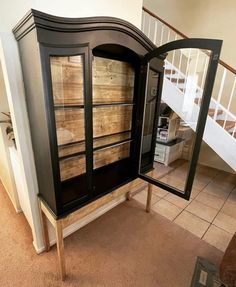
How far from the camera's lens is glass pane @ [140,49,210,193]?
1.93 m

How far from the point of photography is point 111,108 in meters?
1.86

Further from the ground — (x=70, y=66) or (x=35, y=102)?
(x=70, y=66)

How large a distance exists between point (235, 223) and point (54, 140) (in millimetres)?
2464

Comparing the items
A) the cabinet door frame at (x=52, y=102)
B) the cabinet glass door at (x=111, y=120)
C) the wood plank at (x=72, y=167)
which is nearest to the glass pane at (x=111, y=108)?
the cabinet glass door at (x=111, y=120)

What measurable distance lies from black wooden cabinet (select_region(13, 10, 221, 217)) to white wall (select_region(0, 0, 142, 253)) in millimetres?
70

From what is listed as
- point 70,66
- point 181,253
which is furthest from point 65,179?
point 181,253

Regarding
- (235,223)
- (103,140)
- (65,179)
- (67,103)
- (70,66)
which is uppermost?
(70,66)

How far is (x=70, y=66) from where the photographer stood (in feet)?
4.25

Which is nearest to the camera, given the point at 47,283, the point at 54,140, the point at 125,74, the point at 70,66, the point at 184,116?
the point at 54,140

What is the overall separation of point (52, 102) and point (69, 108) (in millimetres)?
261

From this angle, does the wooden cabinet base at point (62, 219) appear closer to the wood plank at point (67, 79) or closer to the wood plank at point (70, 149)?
the wood plank at point (70, 149)

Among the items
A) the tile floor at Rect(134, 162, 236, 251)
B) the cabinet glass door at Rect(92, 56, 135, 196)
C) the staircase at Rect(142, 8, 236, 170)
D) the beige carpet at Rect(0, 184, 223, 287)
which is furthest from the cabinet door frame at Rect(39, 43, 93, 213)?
the staircase at Rect(142, 8, 236, 170)

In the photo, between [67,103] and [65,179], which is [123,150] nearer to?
[65,179]

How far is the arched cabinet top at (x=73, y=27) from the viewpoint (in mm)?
944
